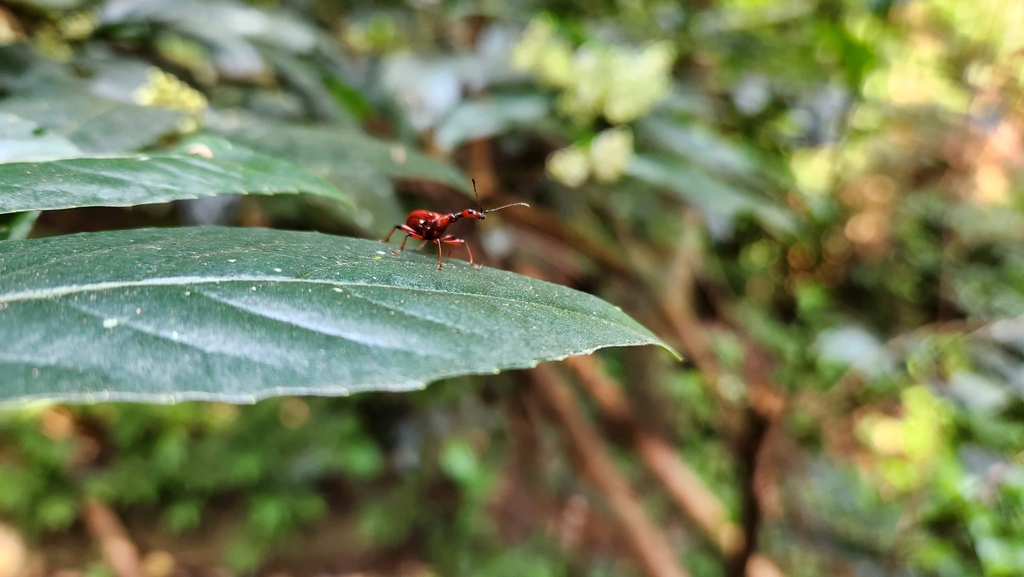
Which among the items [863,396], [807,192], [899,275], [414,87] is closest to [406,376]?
[414,87]

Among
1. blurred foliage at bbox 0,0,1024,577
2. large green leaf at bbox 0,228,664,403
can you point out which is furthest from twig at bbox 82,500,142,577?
large green leaf at bbox 0,228,664,403

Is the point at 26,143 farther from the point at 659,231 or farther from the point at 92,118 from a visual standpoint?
the point at 659,231

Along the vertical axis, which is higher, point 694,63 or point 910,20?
point 910,20

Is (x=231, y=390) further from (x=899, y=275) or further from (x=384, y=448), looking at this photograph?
(x=384, y=448)

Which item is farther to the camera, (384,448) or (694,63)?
(384,448)

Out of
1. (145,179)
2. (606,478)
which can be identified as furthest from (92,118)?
(606,478)

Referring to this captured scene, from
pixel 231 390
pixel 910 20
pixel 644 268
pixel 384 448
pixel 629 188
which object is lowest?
pixel 384 448

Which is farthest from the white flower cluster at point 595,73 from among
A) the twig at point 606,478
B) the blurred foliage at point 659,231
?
the twig at point 606,478
